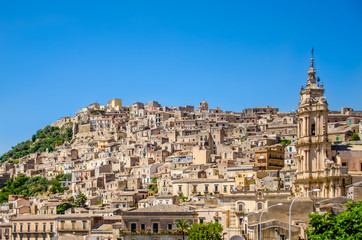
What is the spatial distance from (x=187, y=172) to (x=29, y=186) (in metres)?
50.8

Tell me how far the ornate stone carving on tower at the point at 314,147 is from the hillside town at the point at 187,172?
0.37 feet

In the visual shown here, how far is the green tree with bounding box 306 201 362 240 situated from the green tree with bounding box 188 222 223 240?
55.5 ft

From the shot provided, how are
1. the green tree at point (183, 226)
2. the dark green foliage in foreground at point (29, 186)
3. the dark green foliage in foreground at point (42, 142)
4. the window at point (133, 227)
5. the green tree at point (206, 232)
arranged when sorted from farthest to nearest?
the dark green foliage in foreground at point (42, 142) → the dark green foliage in foreground at point (29, 186) → the window at point (133, 227) → the green tree at point (183, 226) → the green tree at point (206, 232)

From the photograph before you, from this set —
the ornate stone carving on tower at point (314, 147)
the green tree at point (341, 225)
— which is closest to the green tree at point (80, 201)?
the ornate stone carving on tower at point (314, 147)

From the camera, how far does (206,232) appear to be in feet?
189

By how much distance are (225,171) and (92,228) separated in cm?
2978

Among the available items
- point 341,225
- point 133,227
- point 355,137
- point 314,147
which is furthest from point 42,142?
point 341,225

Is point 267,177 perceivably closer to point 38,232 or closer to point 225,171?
point 225,171

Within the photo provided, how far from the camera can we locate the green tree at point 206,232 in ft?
188

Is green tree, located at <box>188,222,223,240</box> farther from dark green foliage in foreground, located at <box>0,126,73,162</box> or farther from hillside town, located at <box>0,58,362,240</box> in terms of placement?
dark green foliage in foreground, located at <box>0,126,73,162</box>

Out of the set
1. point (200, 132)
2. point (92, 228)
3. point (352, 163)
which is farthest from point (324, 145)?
point (200, 132)

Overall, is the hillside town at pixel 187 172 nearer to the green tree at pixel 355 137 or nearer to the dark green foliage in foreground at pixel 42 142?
the green tree at pixel 355 137

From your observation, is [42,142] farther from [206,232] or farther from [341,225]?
[341,225]

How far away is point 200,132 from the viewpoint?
429 feet
